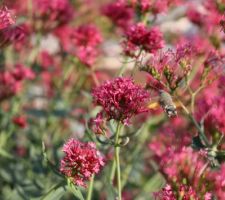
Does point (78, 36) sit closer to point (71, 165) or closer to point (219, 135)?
point (219, 135)

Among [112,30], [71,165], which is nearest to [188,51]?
[71,165]

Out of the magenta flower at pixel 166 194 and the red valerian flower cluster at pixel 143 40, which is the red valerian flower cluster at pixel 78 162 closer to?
the magenta flower at pixel 166 194

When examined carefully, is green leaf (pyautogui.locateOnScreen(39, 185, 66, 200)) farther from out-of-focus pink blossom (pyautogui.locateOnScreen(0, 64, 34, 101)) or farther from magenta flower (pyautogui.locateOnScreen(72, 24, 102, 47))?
out-of-focus pink blossom (pyautogui.locateOnScreen(0, 64, 34, 101))

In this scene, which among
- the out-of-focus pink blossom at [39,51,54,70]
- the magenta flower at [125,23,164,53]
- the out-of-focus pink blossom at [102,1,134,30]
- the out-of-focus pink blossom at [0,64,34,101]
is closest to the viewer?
the magenta flower at [125,23,164,53]

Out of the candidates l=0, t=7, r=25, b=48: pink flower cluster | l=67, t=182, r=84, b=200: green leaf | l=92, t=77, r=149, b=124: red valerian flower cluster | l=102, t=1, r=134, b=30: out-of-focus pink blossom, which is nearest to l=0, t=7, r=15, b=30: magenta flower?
l=0, t=7, r=25, b=48: pink flower cluster

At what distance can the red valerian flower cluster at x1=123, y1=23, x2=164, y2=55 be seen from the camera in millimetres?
2959

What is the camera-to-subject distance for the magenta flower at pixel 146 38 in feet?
9.70

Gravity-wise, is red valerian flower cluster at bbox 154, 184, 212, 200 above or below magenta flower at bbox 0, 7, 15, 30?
below

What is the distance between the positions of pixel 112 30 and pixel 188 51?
2.22 m

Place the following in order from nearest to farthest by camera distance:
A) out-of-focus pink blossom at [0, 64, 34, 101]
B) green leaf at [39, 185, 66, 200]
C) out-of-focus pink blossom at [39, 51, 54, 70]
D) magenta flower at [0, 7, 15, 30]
A: magenta flower at [0, 7, 15, 30]
green leaf at [39, 185, 66, 200]
out-of-focus pink blossom at [0, 64, 34, 101]
out-of-focus pink blossom at [39, 51, 54, 70]

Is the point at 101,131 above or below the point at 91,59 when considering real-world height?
below

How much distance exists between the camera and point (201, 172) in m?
2.41

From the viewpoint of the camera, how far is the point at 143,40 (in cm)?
298

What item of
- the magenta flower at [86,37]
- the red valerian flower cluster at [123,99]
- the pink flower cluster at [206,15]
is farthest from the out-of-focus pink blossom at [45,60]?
the red valerian flower cluster at [123,99]
